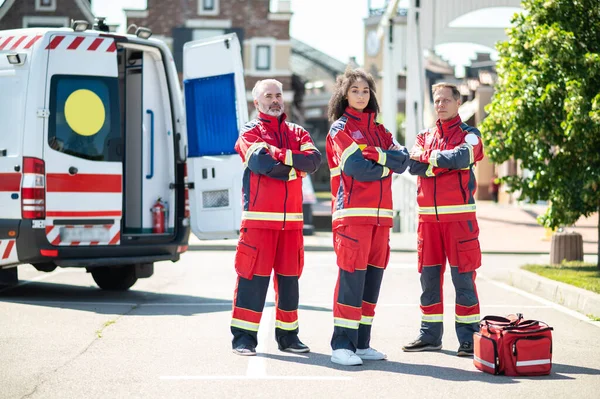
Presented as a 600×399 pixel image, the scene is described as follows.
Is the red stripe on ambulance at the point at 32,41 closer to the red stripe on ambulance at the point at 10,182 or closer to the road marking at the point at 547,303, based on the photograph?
the red stripe on ambulance at the point at 10,182

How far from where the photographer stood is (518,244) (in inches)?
846

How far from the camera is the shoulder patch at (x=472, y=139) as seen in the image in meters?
7.17

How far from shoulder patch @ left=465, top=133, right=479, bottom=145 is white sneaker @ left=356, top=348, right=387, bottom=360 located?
5.42 ft

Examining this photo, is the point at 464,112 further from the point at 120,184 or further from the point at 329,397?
the point at 329,397

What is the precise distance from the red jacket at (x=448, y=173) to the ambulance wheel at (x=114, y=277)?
479cm

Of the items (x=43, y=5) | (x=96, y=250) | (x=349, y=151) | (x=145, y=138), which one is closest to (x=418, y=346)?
(x=349, y=151)

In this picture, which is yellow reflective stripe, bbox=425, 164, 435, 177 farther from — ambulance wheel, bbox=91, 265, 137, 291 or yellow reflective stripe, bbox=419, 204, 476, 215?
ambulance wheel, bbox=91, 265, 137, 291

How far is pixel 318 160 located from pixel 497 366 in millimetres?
1897

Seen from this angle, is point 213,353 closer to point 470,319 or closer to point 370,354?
point 370,354

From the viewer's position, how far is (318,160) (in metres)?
7.06

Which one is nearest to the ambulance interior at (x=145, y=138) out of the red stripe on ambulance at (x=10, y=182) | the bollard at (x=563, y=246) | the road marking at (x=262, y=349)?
the red stripe on ambulance at (x=10, y=182)

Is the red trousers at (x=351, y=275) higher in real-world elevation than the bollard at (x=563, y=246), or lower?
higher

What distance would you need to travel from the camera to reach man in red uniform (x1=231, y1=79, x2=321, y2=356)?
700 centimetres

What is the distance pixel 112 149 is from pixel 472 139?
4.29 m
